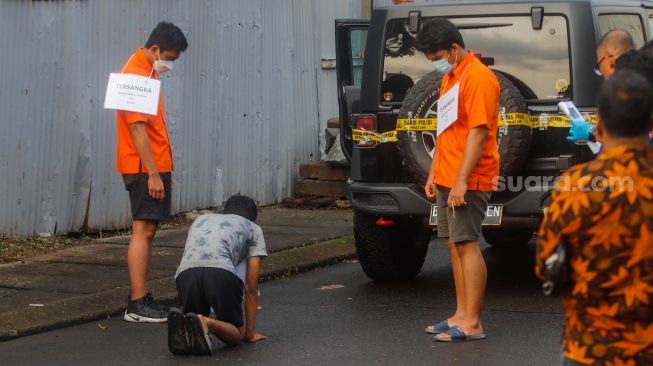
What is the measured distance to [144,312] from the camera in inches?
306

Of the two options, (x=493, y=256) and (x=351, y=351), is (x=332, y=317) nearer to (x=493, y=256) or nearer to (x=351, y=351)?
(x=351, y=351)

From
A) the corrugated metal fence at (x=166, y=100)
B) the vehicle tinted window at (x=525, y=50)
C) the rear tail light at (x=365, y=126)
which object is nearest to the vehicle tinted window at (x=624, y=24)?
the vehicle tinted window at (x=525, y=50)

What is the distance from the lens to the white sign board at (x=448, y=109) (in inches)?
279

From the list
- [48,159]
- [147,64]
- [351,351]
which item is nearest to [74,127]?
[48,159]

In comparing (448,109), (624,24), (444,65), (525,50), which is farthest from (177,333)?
(624,24)

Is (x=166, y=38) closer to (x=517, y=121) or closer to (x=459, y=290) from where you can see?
(x=517, y=121)

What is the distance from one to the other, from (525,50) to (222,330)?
3.10 meters

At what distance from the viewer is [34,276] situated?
8.92 meters

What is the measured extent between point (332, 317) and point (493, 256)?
3.02 m

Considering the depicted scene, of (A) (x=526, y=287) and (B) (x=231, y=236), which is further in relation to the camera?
(A) (x=526, y=287)

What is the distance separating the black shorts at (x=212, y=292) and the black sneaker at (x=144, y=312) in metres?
0.96

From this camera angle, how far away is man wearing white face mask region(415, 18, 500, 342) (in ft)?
22.9

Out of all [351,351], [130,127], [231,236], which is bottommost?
[351,351]

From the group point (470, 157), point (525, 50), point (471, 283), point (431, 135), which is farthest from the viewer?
Result: point (525, 50)
